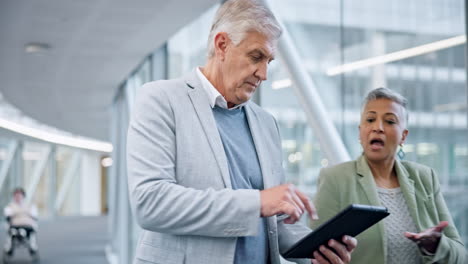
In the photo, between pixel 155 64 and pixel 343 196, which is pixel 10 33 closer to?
pixel 155 64

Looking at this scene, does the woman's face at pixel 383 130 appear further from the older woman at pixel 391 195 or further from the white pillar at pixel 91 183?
the white pillar at pixel 91 183

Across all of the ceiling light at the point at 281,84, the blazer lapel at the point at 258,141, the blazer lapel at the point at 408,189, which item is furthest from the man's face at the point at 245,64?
the ceiling light at the point at 281,84

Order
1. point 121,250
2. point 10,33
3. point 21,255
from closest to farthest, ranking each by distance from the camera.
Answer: point 10,33, point 121,250, point 21,255

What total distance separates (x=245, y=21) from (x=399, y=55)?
190cm

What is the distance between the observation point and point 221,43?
1.77 meters

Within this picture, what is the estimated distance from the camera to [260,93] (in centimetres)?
491

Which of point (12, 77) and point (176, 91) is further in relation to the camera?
point (12, 77)

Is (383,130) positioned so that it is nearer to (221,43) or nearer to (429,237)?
(429,237)

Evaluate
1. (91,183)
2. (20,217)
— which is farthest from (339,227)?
(91,183)

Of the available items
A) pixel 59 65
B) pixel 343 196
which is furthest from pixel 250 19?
pixel 59 65

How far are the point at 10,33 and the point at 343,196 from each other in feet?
18.1

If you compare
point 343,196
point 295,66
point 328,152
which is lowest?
point 343,196

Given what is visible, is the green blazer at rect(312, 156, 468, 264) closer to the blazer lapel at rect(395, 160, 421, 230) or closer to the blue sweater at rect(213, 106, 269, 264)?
the blazer lapel at rect(395, 160, 421, 230)

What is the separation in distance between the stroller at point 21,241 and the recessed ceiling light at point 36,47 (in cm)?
528
